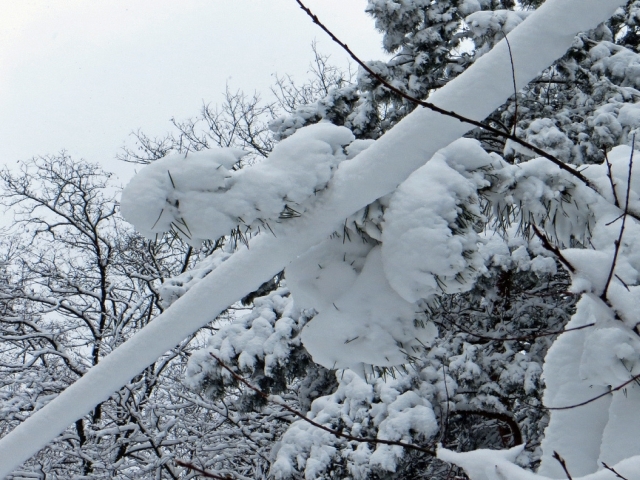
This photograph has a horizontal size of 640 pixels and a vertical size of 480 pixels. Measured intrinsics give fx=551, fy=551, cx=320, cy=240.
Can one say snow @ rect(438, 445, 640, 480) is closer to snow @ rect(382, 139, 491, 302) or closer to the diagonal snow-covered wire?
snow @ rect(382, 139, 491, 302)

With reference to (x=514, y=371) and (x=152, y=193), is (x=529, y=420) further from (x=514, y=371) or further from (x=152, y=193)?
(x=152, y=193)

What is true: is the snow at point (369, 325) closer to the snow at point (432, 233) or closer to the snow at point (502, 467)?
the snow at point (432, 233)

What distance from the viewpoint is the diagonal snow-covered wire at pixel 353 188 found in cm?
145

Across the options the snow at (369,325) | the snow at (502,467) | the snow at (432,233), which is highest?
the snow at (432,233)

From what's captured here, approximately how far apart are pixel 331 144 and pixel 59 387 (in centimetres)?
1156

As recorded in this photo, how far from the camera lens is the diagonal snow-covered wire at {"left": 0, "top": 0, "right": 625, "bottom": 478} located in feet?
4.77

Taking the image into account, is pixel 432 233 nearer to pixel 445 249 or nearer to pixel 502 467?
pixel 445 249

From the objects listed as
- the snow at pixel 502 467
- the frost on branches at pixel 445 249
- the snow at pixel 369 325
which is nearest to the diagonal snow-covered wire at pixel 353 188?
the frost on branches at pixel 445 249

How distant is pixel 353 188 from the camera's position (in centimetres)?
152

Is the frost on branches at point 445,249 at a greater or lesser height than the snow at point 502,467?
greater

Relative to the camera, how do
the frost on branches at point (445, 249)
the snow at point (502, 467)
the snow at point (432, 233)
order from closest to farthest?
the snow at point (502, 467) → the frost on branches at point (445, 249) → the snow at point (432, 233)

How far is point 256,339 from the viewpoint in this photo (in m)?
5.21

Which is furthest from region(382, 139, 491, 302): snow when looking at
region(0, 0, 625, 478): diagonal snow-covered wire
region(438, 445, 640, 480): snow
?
region(438, 445, 640, 480): snow

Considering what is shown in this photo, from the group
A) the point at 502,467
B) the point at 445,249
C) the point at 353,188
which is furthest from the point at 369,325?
the point at 502,467
